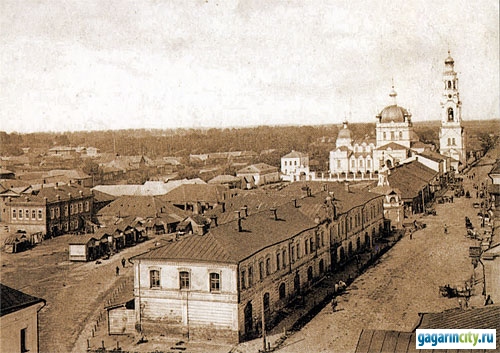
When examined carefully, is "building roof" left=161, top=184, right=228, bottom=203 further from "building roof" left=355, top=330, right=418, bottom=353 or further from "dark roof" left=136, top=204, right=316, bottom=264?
"building roof" left=355, top=330, right=418, bottom=353

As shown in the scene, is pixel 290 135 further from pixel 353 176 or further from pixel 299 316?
pixel 299 316

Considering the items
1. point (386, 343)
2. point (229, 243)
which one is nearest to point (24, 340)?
point (229, 243)

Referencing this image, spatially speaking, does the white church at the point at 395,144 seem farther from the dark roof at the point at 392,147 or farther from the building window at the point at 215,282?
the building window at the point at 215,282

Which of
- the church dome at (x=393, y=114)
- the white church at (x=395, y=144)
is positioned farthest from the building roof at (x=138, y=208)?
the church dome at (x=393, y=114)

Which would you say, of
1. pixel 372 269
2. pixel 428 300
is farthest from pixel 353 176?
pixel 428 300

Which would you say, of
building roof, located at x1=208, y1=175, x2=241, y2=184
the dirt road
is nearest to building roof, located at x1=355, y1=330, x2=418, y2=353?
the dirt road

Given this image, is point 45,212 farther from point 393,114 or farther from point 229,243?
point 393,114
